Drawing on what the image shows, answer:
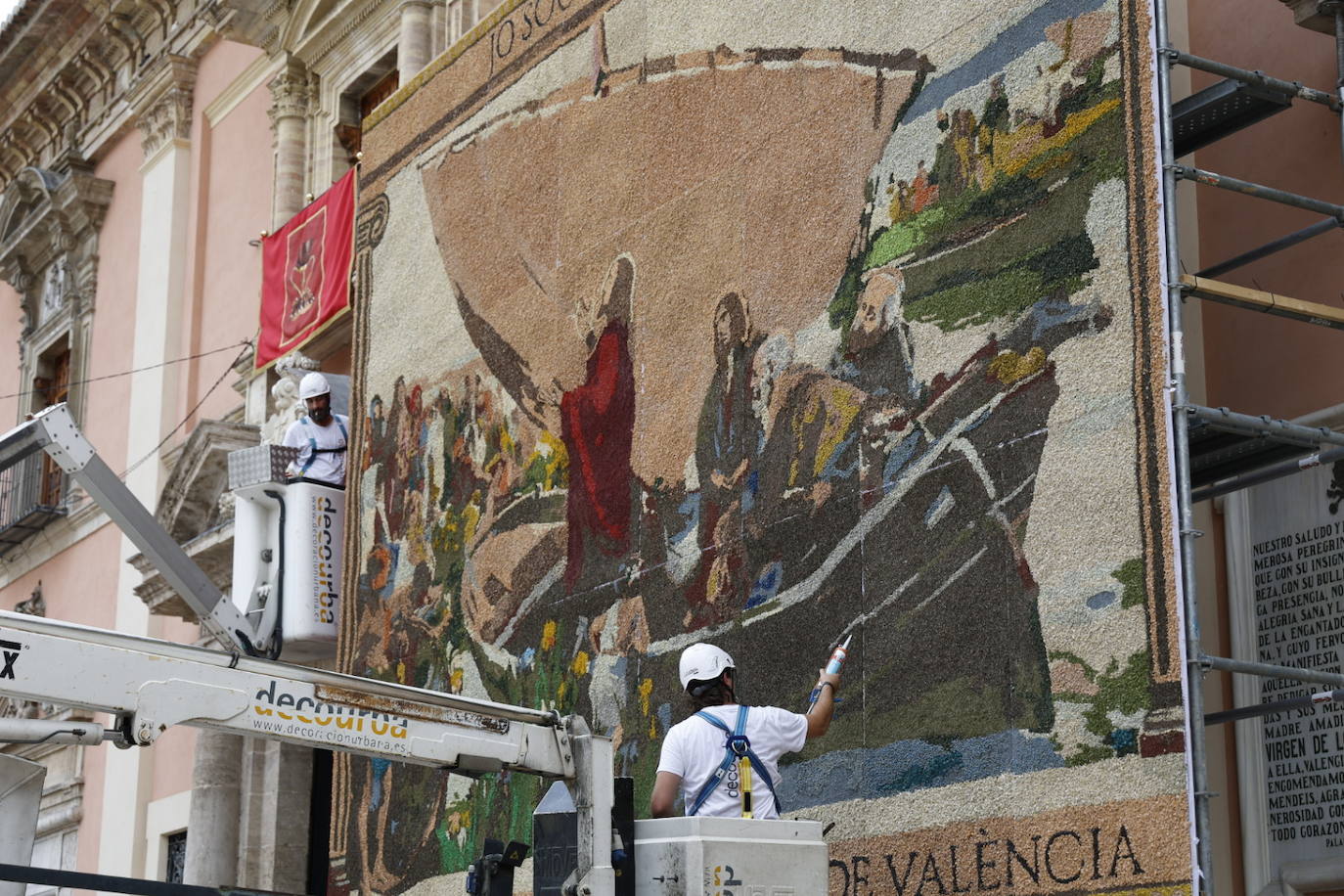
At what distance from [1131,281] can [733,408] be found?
2691mm

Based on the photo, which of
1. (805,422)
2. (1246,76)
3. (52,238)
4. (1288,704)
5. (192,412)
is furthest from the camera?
(52,238)

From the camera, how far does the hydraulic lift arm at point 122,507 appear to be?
10.2 metres

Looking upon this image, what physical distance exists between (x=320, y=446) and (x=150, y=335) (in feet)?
24.1

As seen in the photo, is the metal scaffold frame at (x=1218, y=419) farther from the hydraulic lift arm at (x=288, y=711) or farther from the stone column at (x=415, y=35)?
the stone column at (x=415, y=35)

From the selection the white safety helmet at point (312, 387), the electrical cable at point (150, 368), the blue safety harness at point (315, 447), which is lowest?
the blue safety harness at point (315, 447)

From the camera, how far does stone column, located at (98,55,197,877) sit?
19000 mm

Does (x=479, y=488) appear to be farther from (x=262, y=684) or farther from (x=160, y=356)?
(x=160, y=356)

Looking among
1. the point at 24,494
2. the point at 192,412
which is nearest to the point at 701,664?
the point at 192,412

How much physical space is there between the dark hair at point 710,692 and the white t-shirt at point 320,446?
7015 mm

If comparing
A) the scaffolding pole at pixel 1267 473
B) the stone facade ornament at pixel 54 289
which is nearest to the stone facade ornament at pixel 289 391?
the scaffolding pole at pixel 1267 473

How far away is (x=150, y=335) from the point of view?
20.8m

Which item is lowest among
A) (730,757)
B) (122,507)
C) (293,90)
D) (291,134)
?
(730,757)

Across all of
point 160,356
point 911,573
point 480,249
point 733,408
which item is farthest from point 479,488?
point 160,356

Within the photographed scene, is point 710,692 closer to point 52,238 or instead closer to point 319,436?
point 319,436
